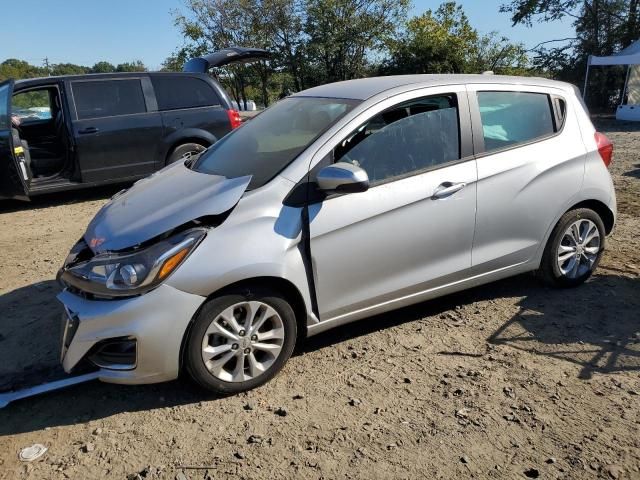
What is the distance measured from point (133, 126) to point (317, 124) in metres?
5.24

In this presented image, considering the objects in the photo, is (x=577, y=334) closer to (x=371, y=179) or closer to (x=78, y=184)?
(x=371, y=179)

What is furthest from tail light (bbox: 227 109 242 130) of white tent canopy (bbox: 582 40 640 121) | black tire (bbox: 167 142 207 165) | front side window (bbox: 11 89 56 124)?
white tent canopy (bbox: 582 40 640 121)

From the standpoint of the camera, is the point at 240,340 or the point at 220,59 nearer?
the point at 240,340

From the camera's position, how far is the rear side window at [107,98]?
302 inches

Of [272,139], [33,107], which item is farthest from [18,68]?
[272,139]

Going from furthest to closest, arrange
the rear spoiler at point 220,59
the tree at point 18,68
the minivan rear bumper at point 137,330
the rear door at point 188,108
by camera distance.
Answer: the tree at point 18,68, the rear spoiler at point 220,59, the rear door at point 188,108, the minivan rear bumper at point 137,330

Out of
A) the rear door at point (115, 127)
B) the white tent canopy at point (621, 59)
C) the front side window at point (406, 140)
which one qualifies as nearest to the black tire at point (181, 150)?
the rear door at point (115, 127)

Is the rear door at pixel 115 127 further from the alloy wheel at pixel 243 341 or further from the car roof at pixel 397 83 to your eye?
the alloy wheel at pixel 243 341

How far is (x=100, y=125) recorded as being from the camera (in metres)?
7.68

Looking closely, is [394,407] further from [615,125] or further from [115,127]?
[615,125]

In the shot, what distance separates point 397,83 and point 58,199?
6.50 m

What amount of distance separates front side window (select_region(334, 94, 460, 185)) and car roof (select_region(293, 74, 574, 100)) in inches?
5.6

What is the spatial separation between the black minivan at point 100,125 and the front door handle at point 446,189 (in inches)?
192

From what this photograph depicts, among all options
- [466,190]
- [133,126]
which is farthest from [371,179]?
[133,126]
